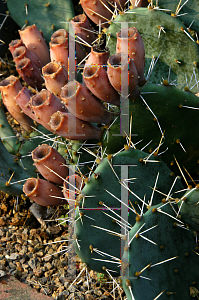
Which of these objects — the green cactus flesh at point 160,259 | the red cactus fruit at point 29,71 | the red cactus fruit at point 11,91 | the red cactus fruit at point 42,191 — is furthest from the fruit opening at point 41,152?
the red cactus fruit at point 29,71

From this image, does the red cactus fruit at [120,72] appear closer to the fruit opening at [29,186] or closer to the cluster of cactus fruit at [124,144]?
the cluster of cactus fruit at [124,144]

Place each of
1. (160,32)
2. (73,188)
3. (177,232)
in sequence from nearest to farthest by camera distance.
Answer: (177,232)
(73,188)
(160,32)

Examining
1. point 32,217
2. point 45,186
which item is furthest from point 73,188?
point 32,217

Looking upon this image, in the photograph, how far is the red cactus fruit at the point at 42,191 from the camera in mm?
1791

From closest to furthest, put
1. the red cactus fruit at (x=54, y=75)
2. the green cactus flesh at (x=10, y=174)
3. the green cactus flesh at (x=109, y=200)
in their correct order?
the green cactus flesh at (x=109, y=200)
the red cactus fruit at (x=54, y=75)
the green cactus flesh at (x=10, y=174)

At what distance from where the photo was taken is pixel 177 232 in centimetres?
147

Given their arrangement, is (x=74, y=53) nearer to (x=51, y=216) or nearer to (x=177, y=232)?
(x=51, y=216)

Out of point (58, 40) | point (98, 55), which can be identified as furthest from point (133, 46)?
point (58, 40)

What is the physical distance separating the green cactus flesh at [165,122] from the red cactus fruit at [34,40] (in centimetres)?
114

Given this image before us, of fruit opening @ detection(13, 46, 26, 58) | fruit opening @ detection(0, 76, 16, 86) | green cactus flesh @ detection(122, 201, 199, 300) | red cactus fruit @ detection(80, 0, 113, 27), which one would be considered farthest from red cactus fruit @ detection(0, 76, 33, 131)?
→ green cactus flesh @ detection(122, 201, 199, 300)

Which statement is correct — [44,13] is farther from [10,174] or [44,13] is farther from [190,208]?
[190,208]

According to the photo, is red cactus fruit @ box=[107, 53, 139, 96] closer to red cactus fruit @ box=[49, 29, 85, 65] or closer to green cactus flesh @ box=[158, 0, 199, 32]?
red cactus fruit @ box=[49, 29, 85, 65]

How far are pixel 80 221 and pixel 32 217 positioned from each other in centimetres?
91

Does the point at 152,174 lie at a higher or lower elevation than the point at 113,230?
higher
